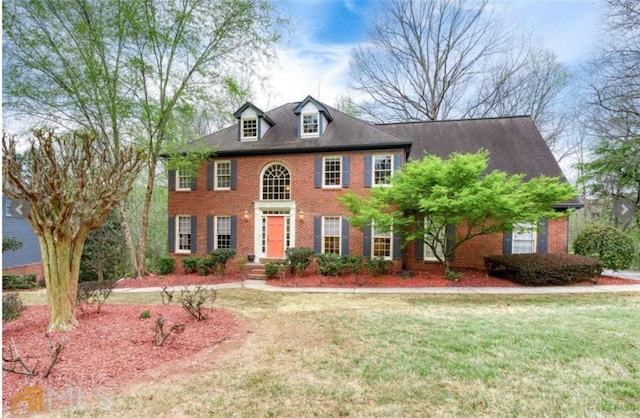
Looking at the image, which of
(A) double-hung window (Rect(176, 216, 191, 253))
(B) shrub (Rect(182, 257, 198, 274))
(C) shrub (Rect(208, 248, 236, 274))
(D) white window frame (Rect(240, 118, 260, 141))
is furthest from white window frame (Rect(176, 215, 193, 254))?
(D) white window frame (Rect(240, 118, 260, 141))

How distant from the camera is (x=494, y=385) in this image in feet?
11.6

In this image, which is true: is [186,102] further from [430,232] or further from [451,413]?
[451,413]

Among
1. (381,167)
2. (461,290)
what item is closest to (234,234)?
(381,167)

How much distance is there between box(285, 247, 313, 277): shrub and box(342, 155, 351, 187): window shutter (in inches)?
122

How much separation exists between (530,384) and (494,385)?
0.43 m

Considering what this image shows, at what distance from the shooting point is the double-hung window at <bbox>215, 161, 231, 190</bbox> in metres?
13.7

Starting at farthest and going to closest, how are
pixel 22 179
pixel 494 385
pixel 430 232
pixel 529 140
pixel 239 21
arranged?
pixel 529 140 → pixel 239 21 → pixel 430 232 → pixel 22 179 → pixel 494 385

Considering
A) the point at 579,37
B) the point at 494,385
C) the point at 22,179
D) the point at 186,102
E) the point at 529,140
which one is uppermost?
the point at 579,37

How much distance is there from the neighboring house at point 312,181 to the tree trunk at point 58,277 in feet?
27.2

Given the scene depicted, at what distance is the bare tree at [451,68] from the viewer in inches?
729

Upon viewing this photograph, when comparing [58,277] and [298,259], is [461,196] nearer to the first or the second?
[298,259]

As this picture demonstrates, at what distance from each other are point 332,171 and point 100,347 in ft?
32.1

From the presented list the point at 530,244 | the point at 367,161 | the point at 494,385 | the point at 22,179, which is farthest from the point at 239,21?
the point at 530,244

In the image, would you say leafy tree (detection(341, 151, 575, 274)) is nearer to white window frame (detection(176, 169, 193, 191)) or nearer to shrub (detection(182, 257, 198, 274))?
shrub (detection(182, 257, 198, 274))
